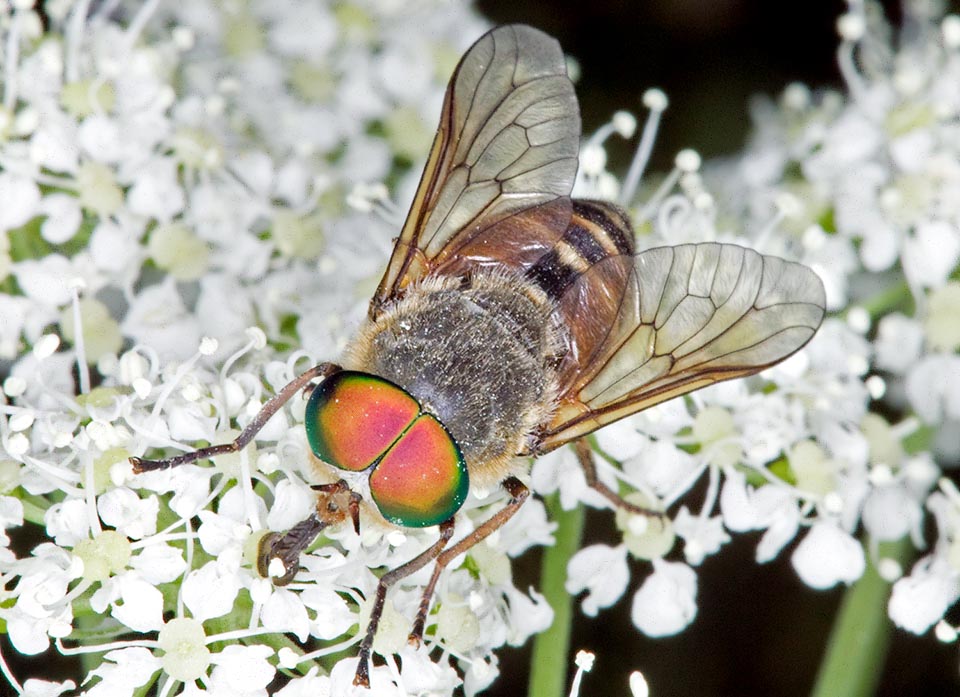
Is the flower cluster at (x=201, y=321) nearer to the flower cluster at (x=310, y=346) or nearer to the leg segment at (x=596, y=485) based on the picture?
the flower cluster at (x=310, y=346)

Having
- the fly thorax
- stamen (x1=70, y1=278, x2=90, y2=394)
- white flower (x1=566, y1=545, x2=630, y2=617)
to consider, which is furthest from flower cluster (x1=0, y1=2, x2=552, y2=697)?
the fly thorax

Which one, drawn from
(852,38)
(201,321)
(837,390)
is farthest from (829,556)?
(201,321)

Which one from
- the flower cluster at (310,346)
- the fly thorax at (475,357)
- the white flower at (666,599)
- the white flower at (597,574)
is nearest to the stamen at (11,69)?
the flower cluster at (310,346)

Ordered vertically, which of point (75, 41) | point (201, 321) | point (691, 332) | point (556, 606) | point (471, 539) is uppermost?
point (691, 332)

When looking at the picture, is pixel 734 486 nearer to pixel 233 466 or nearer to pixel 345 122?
pixel 233 466

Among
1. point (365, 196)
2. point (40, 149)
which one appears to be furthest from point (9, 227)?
point (365, 196)

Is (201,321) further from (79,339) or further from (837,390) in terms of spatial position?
(837,390)
